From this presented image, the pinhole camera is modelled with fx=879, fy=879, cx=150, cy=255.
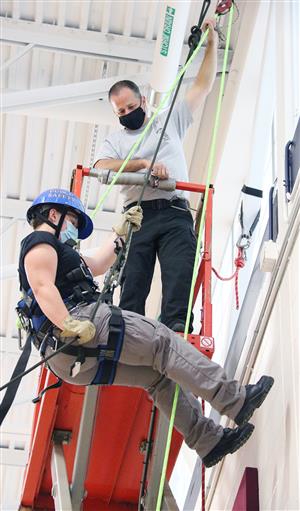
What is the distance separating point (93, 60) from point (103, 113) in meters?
0.85

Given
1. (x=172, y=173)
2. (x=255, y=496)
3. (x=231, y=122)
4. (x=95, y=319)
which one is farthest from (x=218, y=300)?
(x=95, y=319)

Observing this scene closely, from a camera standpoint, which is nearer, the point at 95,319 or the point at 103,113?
the point at 95,319

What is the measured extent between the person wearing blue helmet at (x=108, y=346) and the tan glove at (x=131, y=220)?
33 cm

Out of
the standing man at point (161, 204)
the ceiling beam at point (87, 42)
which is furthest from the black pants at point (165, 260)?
the ceiling beam at point (87, 42)

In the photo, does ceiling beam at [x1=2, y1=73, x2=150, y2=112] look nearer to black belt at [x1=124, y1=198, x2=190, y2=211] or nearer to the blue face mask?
black belt at [x1=124, y1=198, x2=190, y2=211]

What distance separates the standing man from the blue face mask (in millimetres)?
784

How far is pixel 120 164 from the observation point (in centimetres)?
591

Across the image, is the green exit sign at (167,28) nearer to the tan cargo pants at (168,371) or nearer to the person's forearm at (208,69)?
the person's forearm at (208,69)

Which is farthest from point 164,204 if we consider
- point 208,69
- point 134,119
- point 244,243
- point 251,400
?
point 251,400

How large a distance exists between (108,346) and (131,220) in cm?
87

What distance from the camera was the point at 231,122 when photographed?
8344mm

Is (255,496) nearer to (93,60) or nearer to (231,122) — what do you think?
(231,122)

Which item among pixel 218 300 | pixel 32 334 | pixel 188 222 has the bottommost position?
pixel 218 300

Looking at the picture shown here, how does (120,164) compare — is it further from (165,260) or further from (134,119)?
(165,260)
